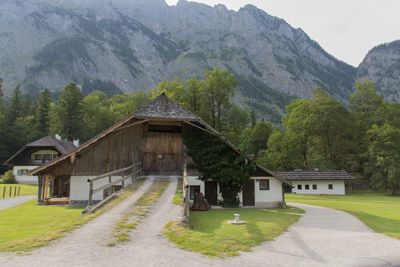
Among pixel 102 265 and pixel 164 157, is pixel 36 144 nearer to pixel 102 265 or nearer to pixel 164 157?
pixel 164 157

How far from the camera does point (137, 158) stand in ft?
78.1

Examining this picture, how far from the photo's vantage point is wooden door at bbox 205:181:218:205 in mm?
22859

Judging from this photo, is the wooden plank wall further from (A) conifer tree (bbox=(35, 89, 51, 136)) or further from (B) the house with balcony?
(A) conifer tree (bbox=(35, 89, 51, 136))

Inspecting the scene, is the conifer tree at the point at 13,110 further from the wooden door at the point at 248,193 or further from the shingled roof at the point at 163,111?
the wooden door at the point at 248,193

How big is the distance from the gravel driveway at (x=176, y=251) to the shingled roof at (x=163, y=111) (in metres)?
9.95

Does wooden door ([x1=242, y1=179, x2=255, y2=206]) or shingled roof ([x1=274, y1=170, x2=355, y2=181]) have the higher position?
shingled roof ([x1=274, y1=170, x2=355, y2=181])

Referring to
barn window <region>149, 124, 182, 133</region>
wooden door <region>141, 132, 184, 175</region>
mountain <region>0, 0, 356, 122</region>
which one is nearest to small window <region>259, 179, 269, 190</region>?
wooden door <region>141, 132, 184, 175</region>

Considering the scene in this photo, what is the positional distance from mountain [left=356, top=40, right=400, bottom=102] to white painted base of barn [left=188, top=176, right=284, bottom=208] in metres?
151

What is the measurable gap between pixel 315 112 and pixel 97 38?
146457mm

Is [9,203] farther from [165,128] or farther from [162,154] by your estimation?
[165,128]

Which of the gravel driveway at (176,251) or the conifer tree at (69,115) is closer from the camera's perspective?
the gravel driveway at (176,251)

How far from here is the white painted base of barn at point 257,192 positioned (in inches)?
900

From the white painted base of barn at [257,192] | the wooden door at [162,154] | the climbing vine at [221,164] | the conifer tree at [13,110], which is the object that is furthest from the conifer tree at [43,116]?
the white painted base of barn at [257,192]

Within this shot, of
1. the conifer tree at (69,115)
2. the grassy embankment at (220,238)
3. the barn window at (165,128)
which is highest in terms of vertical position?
the conifer tree at (69,115)
